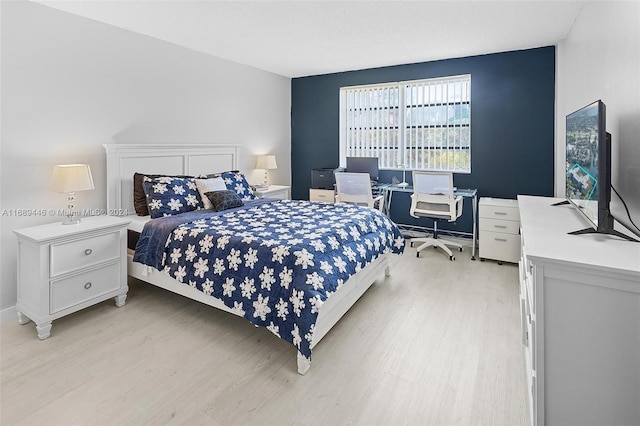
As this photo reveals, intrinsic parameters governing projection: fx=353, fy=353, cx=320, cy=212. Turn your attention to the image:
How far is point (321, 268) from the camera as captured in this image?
214 cm

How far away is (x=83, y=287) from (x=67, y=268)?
0.20 metres

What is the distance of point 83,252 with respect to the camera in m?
2.61

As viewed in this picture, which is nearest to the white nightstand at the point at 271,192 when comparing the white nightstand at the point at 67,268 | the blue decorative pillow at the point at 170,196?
the blue decorative pillow at the point at 170,196

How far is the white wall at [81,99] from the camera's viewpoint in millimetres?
2707

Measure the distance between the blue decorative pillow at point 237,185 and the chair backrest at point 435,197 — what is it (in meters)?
1.98

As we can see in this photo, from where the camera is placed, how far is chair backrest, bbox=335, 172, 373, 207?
4527 millimetres

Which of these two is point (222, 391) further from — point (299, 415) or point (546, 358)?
point (546, 358)

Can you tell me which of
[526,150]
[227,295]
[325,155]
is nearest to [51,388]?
[227,295]

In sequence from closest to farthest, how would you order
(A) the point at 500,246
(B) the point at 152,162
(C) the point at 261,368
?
1. (C) the point at 261,368
2. (B) the point at 152,162
3. (A) the point at 500,246

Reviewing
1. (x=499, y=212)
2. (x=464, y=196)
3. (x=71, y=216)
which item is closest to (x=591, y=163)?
(x=499, y=212)

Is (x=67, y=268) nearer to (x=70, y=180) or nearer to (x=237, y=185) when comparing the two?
(x=70, y=180)

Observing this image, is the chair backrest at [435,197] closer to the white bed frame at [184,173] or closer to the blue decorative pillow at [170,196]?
the white bed frame at [184,173]

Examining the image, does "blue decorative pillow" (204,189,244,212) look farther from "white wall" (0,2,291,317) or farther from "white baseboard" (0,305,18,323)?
"white baseboard" (0,305,18,323)

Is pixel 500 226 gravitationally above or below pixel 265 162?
below
